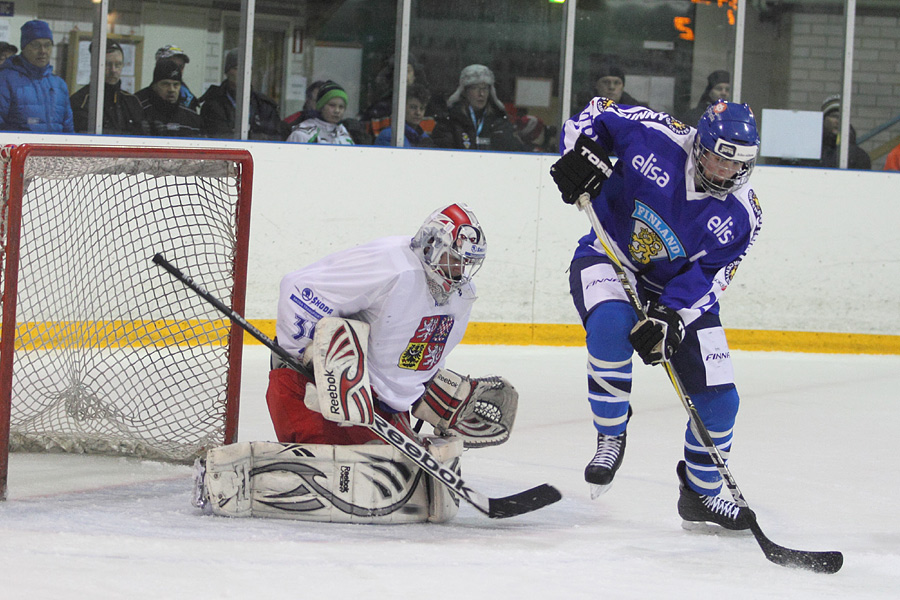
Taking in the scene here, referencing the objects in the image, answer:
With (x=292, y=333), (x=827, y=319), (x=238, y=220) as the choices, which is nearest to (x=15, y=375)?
(x=238, y=220)

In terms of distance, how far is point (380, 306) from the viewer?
8.24 ft

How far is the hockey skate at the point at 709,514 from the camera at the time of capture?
256cm

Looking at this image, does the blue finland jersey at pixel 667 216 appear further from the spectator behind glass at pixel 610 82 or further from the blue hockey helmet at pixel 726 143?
the spectator behind glass at pixel 610 82

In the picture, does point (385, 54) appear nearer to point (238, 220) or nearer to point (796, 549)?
point (238, 220)

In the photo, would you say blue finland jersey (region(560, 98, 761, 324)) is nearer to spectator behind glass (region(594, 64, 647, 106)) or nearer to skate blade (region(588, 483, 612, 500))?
skate blade (region(588, 483, 612, 500))

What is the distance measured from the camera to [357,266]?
2.52 m

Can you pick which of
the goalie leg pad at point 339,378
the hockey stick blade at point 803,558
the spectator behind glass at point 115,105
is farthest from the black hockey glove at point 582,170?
the spectator behind glass at point 115,105

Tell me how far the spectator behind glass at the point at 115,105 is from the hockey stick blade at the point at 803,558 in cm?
360

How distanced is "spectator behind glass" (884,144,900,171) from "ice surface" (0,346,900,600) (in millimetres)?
2323

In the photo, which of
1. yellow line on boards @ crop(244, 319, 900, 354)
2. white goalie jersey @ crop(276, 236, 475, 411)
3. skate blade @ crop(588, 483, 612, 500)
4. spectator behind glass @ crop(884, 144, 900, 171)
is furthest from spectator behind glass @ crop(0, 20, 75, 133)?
spectator behind glass @ crop(884, 144, 900, 171)

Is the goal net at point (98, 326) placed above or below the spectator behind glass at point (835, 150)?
below

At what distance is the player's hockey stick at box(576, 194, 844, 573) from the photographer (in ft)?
7.33

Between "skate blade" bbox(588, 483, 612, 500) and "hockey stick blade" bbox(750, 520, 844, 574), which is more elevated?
"skate blade" bbox(588, 483, 612, 500)

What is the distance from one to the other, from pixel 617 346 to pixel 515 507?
0.43 m
